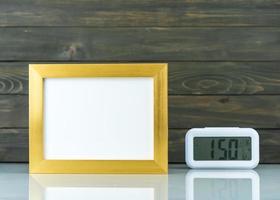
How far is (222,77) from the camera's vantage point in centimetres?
128

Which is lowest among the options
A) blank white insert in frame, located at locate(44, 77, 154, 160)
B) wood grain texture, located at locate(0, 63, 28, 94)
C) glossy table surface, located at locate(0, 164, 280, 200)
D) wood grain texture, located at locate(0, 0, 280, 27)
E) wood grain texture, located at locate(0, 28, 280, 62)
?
glossy table surface, located at locate(0, 164, 280, 200)

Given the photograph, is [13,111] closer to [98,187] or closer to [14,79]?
[14,79]

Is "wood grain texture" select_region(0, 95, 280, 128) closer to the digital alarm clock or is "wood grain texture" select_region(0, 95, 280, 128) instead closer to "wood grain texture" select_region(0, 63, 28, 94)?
the digital alarm clock

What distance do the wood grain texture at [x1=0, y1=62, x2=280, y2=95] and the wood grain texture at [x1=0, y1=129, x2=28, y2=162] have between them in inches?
15.6

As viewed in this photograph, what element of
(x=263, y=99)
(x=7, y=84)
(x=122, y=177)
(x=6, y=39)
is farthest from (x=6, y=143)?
(x=263, y=99)

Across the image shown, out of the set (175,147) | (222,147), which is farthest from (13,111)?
(222,147)

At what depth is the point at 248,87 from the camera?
50.2 inches

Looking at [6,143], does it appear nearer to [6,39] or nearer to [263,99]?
[6,39]

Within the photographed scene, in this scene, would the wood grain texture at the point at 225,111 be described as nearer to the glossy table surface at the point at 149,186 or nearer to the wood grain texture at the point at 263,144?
the wood grain texture at the point at 263,144

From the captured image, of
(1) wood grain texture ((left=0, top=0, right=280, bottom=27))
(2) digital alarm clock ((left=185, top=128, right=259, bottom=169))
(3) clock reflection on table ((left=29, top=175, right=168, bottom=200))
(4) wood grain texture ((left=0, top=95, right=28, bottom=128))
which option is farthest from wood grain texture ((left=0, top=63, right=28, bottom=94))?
(2) digital alarm clock ((left=185, top=128, right=259, bottom=169))

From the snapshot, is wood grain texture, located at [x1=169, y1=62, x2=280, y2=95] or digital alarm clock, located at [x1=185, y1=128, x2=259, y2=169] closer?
digital alarm clock, located at [x1=185, y1=128, x2=259, y2=169]

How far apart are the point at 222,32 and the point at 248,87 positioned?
154mm

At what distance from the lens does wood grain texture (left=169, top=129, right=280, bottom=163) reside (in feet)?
4.18

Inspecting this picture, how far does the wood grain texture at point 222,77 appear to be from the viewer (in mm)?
1274
